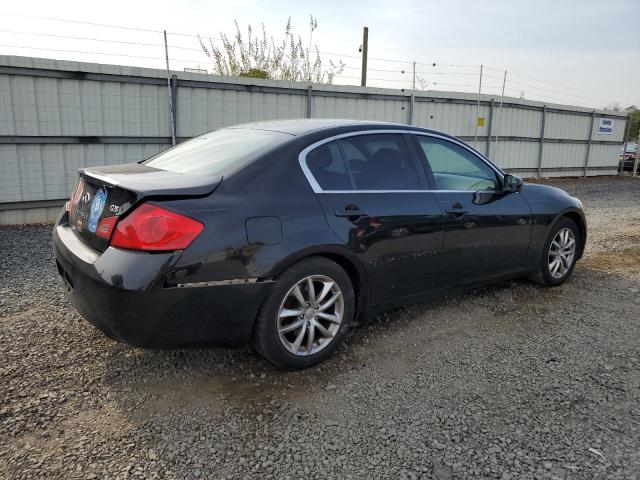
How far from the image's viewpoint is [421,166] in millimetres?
3797

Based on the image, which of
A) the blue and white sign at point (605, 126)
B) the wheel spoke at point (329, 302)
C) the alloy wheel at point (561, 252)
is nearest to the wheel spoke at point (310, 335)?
the wheel spoke at point (329, 302)

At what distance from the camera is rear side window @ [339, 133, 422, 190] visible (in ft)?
11.3

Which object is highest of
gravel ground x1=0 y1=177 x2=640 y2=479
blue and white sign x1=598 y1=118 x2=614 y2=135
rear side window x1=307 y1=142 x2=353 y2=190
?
blue and white sign x1=598 y1=118 x2=614 y2=135

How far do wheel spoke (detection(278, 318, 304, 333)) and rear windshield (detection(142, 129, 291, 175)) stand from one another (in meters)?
1.00

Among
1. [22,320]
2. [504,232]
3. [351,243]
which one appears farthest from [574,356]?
[22,320]

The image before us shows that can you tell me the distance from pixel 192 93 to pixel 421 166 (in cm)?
670

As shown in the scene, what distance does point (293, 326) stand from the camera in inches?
120

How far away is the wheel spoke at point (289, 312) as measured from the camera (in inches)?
118

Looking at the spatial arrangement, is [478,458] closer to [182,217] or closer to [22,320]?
[182,217]

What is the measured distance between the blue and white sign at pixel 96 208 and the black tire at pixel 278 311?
3.52ft

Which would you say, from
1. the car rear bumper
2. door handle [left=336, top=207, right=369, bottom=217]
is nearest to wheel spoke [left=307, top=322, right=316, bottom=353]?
the car rear bumper

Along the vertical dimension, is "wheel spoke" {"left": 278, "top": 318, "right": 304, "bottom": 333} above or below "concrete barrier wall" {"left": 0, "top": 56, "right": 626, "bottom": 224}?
below

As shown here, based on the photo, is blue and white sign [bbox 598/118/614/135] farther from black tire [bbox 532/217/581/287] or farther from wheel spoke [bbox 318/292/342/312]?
wheel spoke [bbox 318/292/342/312]

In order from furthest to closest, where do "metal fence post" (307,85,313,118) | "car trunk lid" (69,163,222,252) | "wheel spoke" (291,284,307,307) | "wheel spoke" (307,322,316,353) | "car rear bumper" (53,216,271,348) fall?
"metal fence post" (307,85,313,118), "wheel spoke" (307,322,316,353), "wheel spoke" (291,284,307,307), "car trunk lid" (69,163,222,252), "car rear bumper" (53,216,271,348)
